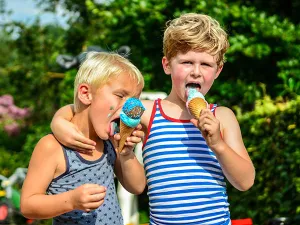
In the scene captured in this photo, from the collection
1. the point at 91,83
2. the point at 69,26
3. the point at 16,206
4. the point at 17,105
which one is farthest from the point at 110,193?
the point at 17,105

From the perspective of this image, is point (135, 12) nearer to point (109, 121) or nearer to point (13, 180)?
point (13, 180)

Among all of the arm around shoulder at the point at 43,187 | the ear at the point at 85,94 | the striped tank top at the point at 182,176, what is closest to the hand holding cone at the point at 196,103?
the striped tank top at the point at 182,176

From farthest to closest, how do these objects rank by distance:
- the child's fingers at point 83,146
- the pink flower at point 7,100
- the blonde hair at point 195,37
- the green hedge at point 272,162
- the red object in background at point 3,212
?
the pink flower at point 7,100, the red object in background at point 3,212, the green hedge at point 272,162, the blonde hair at point 195,37, the child's fingers at point 83,146

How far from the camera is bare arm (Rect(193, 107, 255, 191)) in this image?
248 centimetres

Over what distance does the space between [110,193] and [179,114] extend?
18.5 inches

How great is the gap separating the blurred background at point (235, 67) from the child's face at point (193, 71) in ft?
6.42

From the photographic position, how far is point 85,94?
2.67 m

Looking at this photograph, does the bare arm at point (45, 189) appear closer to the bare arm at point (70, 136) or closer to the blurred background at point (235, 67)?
the bare arm at point (70, 136)

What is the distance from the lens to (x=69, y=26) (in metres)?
8.62

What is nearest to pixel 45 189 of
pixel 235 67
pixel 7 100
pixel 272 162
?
pixel 272 162

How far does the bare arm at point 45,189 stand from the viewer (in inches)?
92.9

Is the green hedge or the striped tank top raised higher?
the striped tank top

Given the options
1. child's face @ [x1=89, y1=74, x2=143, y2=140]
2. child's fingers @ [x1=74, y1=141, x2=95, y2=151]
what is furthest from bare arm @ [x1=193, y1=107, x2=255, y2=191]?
child's fingers @ [x1=74, y1=141, x2=95, y2=151]

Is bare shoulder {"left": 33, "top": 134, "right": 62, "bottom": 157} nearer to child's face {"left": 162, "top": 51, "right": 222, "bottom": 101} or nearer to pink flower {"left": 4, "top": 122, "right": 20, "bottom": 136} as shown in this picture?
child's face {"left": 162, "top": 51, "right": 222, "bottom": 101}
